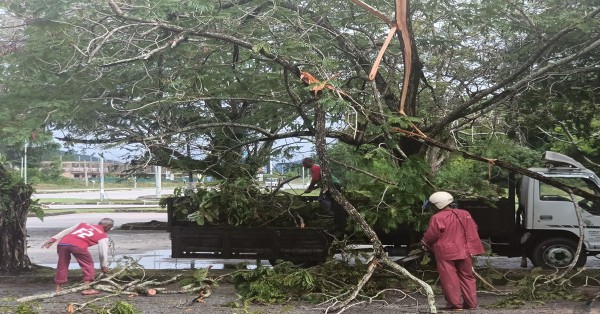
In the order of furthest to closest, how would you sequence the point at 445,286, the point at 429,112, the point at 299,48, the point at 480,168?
the point at 429,112 → the point at 480,168 → the point at 299,48 → the point at 445,286

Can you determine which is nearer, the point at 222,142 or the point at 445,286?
the point at 445,286

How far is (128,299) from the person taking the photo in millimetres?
8508

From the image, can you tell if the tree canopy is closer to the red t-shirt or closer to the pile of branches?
the red t-shirt

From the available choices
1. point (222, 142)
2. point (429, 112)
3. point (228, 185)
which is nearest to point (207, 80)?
point (222, 142)

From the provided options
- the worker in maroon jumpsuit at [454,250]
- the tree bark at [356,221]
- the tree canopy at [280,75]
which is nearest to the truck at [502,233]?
the tree canopy at [280,75]

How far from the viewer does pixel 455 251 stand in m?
7.50

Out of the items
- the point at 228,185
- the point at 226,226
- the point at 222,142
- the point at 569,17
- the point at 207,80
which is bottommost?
the point at 226,226

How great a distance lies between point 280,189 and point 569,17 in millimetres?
5392

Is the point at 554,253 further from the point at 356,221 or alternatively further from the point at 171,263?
the point at 171,263

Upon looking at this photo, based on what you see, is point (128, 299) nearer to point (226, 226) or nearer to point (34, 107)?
point (226, 226)

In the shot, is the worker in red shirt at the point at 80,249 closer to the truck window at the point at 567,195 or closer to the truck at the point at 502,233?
the truck at the point at 502,233

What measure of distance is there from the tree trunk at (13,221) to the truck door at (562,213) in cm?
882

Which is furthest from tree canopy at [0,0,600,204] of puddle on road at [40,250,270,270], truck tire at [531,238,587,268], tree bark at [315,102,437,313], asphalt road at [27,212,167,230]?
asphalt road at [27,212,167,230]

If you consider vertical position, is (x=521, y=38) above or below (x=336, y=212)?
above
